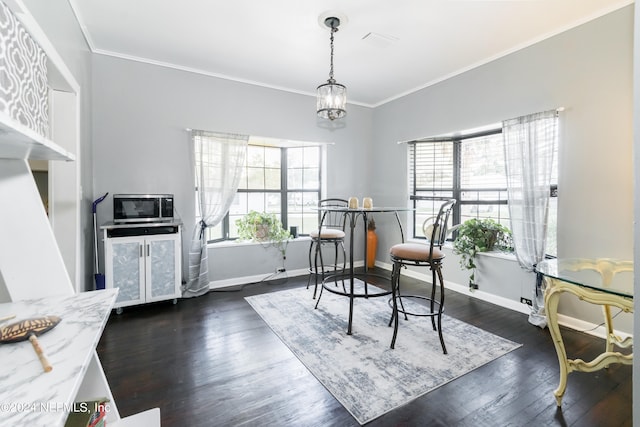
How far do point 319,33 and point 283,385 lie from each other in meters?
2.98

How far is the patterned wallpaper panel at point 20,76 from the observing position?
33.5 inches

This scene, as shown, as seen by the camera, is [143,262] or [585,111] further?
[143,262]

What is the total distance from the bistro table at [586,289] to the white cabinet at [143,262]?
10.8 ft

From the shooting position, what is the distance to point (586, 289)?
1.63m

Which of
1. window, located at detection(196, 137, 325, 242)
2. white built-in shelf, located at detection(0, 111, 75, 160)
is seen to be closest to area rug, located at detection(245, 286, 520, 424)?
window, located at detection(196, 137, 325, 242)

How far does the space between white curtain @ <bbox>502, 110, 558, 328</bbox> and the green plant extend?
2.87 metres

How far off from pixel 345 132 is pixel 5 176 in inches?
163

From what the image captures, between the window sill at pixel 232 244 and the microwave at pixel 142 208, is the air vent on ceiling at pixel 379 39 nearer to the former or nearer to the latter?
the microwave at pixel 142 208

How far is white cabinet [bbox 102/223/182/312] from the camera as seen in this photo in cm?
289

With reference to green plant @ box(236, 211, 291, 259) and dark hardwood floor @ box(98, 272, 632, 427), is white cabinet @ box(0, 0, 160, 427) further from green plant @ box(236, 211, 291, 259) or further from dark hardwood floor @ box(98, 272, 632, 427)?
green plant @ box(236, 211, 291, 259)

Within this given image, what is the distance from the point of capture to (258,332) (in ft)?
8.43

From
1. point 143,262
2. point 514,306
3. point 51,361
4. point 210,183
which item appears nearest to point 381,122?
point 210,183

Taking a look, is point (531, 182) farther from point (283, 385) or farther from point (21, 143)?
point (21, 143)

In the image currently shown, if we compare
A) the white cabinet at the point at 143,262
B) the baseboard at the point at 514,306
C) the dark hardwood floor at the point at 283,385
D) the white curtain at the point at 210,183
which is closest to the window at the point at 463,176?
the baseboard at the point at 514,306
